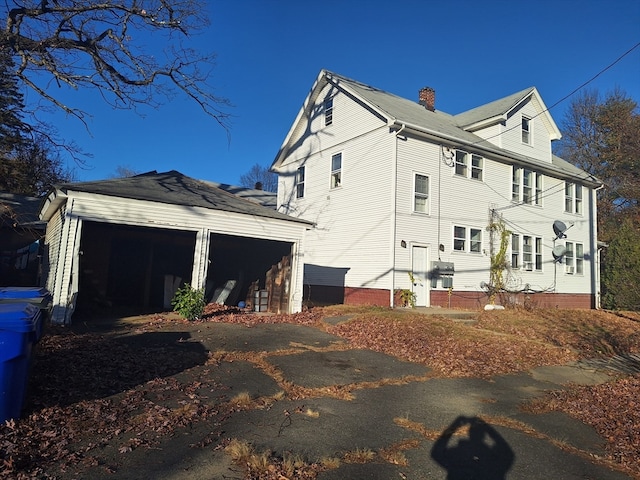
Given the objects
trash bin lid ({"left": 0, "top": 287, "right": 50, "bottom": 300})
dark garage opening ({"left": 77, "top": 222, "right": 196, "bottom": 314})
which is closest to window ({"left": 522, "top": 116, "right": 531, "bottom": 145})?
dark garage opening ({"left": 77, "top": 222, "right": 196, "bottom": 314})

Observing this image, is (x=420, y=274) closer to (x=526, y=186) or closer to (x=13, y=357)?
(x=526, y=186)

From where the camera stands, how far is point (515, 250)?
66.5ft

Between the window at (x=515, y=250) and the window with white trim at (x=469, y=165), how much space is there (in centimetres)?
362

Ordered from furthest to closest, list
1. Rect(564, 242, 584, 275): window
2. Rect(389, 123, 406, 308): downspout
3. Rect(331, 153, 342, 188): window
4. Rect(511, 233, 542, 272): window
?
Rect(564, 242, 584, 275): window, Rect(511, 233, 542, 272): window, Rect(331, 153, 342, 188): window, Rect(389, 123, 406, 308): downspout

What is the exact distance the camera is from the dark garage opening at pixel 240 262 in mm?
16033

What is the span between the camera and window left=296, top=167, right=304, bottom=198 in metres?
22.1

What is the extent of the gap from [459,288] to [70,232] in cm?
1437

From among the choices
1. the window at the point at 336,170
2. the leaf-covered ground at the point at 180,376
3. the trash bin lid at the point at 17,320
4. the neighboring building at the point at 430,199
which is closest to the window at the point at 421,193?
the neighboring building at the point at 430,199

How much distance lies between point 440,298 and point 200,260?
9.92 metres

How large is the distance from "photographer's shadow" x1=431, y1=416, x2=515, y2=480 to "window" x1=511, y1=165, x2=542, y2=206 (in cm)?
1746

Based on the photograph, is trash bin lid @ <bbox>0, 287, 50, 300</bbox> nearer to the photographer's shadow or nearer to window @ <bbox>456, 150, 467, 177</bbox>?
the photographer's shadow

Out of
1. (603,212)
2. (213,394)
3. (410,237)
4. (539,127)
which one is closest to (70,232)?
(213,394)

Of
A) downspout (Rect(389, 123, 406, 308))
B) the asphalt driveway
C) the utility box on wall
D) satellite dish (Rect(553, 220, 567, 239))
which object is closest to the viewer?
the asphalt driveway

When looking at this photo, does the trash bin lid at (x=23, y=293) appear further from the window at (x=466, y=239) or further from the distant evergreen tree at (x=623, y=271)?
the distant evergreen tree at (x=623, y=271)
